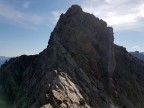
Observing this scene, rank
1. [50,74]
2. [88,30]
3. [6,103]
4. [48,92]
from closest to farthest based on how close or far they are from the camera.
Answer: [48,92]
[50,74]
[6,103]
[88,30]

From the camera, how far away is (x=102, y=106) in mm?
84438

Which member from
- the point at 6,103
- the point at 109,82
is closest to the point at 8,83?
the point at 6,103

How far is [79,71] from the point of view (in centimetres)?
8969

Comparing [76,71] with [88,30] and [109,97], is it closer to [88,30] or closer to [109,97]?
[109,97]

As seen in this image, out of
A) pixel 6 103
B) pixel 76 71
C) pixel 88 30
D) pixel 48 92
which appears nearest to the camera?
pixel 48 92

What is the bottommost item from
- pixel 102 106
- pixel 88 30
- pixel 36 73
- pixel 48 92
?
pixel 102 106

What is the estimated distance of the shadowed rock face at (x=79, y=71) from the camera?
257 feet

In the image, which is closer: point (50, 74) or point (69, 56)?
point (50, 74)

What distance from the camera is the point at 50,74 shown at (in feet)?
261

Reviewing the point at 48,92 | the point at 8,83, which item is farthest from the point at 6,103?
the point at 48,92

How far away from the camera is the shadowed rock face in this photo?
7844 cm

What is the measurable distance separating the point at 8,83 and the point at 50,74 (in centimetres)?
3131

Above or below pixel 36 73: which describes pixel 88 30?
above

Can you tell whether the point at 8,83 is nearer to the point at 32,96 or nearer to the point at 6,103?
the point at 6,103
